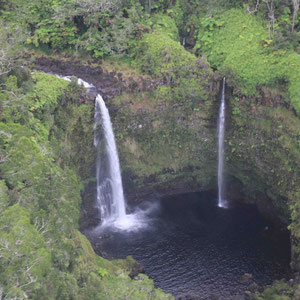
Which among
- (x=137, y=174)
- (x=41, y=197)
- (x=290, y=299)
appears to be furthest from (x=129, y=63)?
(x=290, y=299)

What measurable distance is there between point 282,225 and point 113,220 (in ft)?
48.1

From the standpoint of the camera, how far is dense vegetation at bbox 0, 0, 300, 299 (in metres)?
15.4

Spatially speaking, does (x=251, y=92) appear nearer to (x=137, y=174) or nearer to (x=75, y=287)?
(x=137, y=174)

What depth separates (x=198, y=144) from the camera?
1347 inches

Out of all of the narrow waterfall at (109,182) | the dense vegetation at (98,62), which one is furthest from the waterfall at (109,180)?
the dense vegetation at (98,62)

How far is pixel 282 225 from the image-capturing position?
100ft

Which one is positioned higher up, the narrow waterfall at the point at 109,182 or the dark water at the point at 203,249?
the narrow waterfall at the point at 109,182

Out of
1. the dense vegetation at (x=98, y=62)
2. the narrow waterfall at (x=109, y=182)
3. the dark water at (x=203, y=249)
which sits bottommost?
the dark water at (x=203, y=249)

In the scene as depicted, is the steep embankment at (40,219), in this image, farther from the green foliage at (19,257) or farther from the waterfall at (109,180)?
the waterfall at (109,180)

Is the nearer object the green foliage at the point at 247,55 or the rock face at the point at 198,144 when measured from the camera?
the rock face at the point at 198,144

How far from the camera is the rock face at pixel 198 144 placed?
29594mm

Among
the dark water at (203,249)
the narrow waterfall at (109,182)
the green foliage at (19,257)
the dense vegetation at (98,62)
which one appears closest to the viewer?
the green foliage at (19,257)

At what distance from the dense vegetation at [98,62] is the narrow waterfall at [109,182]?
65.6 inches

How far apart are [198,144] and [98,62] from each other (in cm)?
1230
